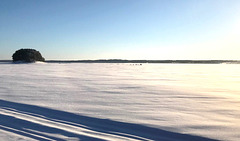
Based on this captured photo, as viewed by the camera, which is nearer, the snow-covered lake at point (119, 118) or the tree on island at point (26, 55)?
the snow-covered lake at point (119, 118)

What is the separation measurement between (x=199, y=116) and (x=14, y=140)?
6.98ft

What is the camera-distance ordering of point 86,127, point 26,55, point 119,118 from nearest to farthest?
point 86,127 < point 119,118 < point 26,55

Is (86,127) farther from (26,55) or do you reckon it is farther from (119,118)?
(26,55)

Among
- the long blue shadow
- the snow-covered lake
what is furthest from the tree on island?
the long blue shadow

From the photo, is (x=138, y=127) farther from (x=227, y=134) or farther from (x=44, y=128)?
(x=44, y=128)

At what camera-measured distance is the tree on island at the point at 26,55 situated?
82.0ft

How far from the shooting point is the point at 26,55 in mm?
25156

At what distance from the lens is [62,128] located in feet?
7.20

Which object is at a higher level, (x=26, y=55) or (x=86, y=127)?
(x=26, y=55)

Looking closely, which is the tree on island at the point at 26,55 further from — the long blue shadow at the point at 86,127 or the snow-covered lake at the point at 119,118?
the long blue shadow at the point at 86,127

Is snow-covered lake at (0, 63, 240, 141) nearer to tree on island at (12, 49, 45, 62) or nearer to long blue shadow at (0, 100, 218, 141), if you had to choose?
long blue shadow at (0, 100, 218, 141)

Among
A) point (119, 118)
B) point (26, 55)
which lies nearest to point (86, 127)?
point (119, 118)

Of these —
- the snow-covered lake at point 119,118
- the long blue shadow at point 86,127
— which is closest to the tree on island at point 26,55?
the snow-covered lake at point 119,118

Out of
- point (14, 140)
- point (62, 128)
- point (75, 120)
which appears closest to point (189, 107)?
point (75, 120)
